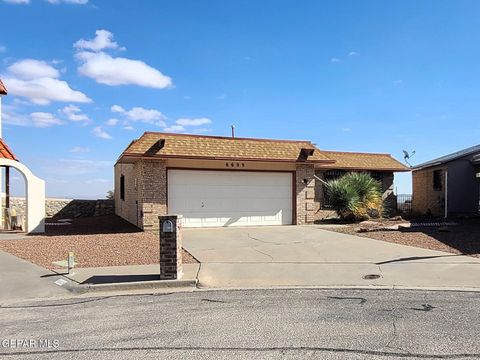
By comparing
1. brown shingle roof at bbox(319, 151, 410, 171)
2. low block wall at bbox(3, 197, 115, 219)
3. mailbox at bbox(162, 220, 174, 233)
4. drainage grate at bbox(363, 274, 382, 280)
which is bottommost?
drainage grate at bbox(363, 274, 382, 280)

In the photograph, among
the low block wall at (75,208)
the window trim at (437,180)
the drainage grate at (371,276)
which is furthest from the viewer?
the low block wall at (75,208)

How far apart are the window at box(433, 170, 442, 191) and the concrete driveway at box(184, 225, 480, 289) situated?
11757 mm

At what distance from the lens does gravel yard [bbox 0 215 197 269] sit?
11078mm

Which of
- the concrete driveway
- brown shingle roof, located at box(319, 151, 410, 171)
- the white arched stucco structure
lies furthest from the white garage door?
brown shingle roof, located at box(319, 151, 410, 171)

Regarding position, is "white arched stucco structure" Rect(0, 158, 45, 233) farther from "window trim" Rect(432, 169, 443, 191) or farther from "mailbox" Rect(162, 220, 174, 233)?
"window trim" Rect(432, 169, 443, 191)

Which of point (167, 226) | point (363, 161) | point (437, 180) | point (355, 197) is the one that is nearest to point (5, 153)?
point (167, 226)

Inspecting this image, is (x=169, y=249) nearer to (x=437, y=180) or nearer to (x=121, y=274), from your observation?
(x=121, y=274)

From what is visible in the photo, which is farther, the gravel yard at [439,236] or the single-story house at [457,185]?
the single-story house at [457,185]

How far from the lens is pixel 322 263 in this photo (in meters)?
10.5

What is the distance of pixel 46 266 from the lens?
10461 mm

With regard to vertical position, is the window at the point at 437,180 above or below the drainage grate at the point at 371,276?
above

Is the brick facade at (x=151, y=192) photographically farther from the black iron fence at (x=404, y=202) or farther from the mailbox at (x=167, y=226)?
the black iron fence at (x=404, y=202)

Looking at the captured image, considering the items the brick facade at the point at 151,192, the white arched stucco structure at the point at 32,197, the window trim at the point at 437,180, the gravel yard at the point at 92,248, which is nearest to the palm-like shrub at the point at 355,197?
the window trim at the point at 437,180

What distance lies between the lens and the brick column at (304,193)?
1967 cm
